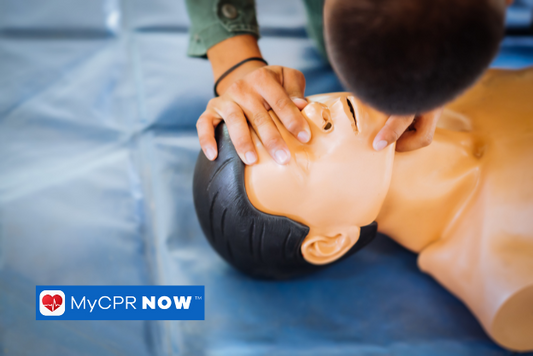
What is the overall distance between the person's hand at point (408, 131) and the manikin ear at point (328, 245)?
25 centimetres

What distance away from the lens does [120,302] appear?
4.16 feet

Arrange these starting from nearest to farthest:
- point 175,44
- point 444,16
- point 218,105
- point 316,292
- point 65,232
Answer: point 444,16 < point 218,105 < point 316,292 < point 65,232 < point 175,44

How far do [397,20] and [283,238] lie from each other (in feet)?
1.99

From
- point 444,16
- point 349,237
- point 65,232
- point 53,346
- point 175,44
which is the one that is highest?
point 175,44

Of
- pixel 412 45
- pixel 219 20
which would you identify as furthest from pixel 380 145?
pixel 219 20

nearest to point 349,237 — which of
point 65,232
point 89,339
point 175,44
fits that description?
point 89,339

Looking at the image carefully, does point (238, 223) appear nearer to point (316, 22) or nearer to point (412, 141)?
point (412, 141)

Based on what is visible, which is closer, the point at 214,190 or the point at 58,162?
the point at 214,190

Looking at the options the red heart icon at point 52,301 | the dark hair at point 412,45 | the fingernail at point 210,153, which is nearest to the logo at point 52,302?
the red heart icon at point 52,301

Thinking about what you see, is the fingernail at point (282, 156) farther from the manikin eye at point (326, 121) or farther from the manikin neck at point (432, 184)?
the manikin neck at point (432, 184)

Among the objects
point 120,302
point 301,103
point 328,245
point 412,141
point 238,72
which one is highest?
point 238,72

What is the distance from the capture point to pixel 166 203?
59.5 inches

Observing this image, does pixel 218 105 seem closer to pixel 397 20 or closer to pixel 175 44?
pixel 397 20

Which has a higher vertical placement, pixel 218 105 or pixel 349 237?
pixel 218 105
